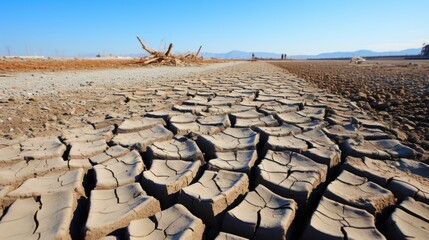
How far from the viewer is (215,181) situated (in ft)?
4.61

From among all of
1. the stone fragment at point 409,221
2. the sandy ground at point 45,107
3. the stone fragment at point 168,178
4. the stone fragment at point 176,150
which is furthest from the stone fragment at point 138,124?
the stone fragment at point 409,221

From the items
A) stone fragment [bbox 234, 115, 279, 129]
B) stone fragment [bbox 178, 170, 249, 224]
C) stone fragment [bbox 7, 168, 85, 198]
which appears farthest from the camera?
stone fragment [bbox 234, 115, 279, 129]

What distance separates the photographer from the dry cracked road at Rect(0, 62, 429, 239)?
3.57 ft

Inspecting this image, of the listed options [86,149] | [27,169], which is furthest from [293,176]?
[27,169]

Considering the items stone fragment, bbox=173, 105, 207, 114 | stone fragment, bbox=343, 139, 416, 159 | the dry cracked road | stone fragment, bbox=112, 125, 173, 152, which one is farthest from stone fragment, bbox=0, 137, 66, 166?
stone fragment, bbox=343, 139, 416, 159

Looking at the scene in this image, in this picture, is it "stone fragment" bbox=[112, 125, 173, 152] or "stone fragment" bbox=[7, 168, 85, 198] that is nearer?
A: "stone fragment" bbox=[7, 168, 85, 198]

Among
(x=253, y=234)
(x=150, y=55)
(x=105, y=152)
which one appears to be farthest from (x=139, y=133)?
(x=150, y=55)

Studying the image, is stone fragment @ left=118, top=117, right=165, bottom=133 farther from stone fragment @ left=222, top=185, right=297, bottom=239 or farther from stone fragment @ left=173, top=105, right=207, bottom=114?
stone fragment @ left=222, top=185, right=297, bottom=239

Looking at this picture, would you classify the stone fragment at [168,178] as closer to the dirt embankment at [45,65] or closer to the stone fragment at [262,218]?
the stone fragment at [262,218]

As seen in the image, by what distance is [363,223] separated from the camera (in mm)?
1109

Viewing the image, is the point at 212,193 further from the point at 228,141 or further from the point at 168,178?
the point at 228,141

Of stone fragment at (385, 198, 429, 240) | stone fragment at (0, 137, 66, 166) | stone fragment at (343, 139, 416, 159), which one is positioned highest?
stone fragment at (0, 137, 66, 166)

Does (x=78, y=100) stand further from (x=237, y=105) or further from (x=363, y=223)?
(x=363, y=223)

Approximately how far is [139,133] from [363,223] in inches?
66.3
